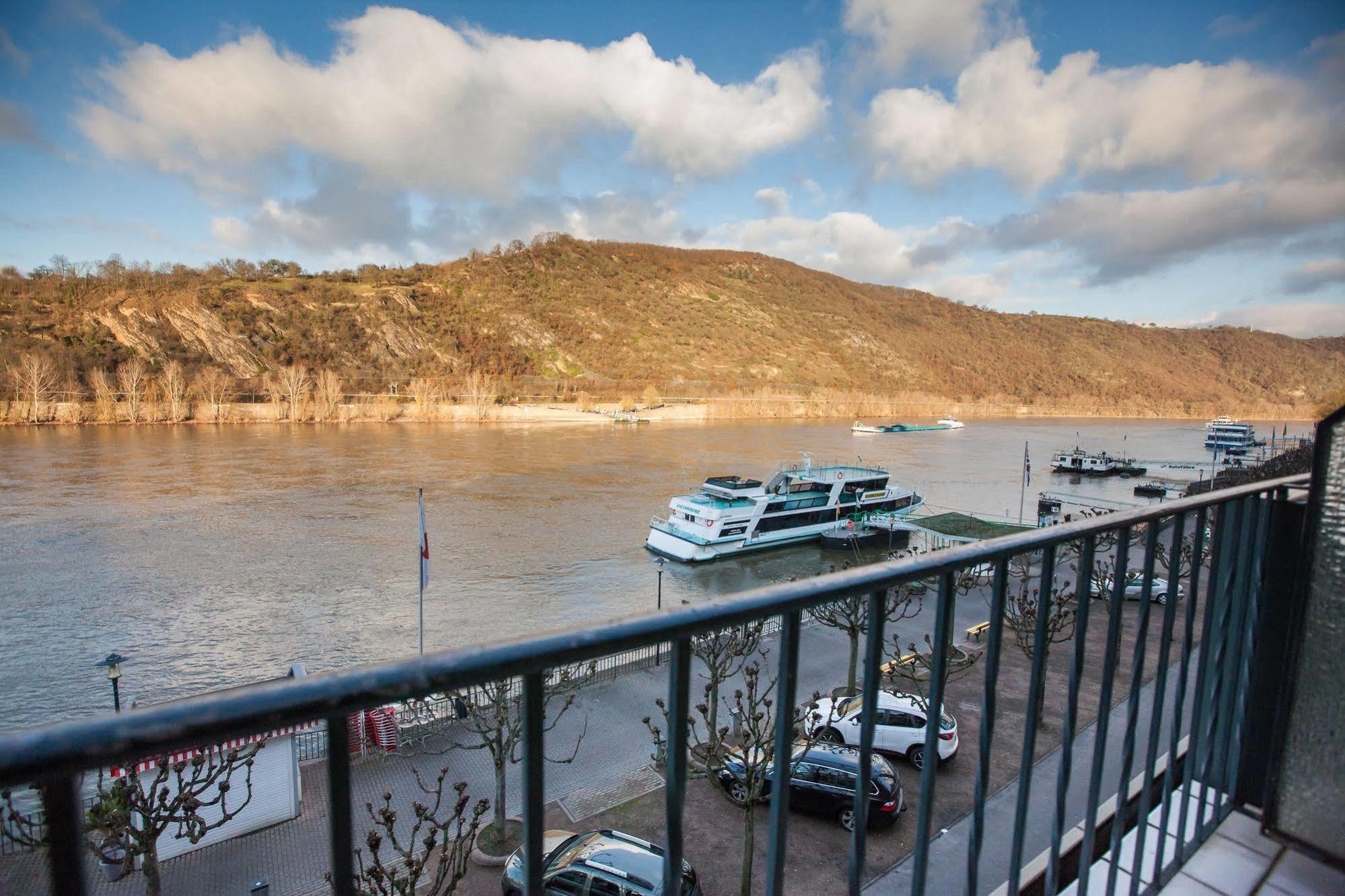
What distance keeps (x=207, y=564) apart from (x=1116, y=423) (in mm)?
111528

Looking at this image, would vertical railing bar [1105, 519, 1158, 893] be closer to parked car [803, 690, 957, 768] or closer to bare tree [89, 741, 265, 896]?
bare tree [89, 741, 265, 896]

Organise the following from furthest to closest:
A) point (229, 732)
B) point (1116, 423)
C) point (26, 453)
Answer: point (1116, 423), point (26, 453), point (229, 732)

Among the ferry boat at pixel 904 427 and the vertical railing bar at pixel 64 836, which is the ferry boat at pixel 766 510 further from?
the ferry boat at pixel 904 427

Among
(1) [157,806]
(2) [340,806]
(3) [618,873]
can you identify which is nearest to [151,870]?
(1) [157,806]

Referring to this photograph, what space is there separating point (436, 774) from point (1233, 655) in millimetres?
8356

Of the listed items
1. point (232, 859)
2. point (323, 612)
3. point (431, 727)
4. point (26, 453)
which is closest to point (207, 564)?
point (323, 612)

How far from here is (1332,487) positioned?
6.68 feet

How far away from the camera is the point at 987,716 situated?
58.2 inches

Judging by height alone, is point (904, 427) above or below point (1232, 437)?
below

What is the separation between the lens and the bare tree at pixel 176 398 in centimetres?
5853

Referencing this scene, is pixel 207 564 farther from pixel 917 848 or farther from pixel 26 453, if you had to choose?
pixel 26 453

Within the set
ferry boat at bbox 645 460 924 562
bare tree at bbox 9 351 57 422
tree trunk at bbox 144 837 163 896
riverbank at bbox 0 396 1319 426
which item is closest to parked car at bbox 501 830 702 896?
tree trunk at bbox 144 837 163 896

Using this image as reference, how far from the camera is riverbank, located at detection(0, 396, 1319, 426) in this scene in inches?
2206

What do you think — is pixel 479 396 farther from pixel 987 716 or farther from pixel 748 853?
pixel 987 716
